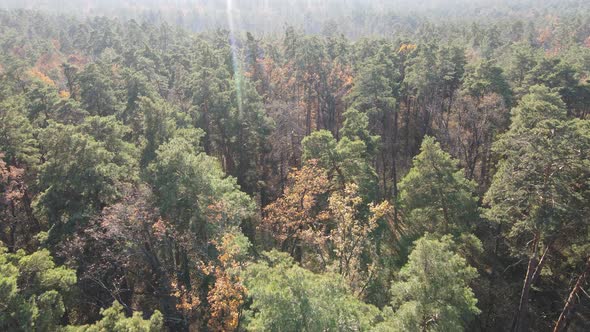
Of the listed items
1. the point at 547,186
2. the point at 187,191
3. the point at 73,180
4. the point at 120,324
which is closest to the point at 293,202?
the point at 187,191

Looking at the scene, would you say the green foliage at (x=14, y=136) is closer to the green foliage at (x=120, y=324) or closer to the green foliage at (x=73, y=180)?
the green foliage at (x=73, y=180)

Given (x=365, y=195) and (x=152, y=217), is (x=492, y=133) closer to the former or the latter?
(x=365, y=195)

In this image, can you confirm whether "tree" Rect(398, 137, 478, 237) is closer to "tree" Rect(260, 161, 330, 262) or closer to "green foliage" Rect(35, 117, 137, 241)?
"tree" Rect(260, 161, 330, 262)

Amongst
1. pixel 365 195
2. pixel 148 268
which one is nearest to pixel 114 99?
pixel 148 268

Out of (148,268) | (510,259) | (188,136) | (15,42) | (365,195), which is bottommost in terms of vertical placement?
(510,259)

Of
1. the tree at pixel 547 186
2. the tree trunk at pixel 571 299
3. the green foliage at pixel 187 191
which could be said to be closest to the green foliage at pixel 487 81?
the tree at pixel 547 186

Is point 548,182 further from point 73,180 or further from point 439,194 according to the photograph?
point 73,180

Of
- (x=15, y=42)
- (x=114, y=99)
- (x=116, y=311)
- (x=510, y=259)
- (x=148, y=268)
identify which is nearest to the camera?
(x=116, y=311)
